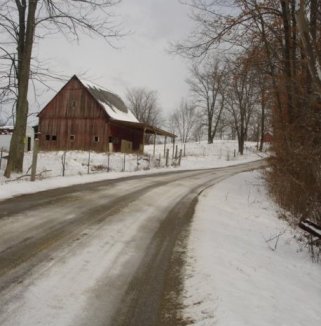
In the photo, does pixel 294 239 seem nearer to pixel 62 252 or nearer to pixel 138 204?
pixel 138 204

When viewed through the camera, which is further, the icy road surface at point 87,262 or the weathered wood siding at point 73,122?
the weathered wood siding at point 73,122

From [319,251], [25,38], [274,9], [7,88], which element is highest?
[274,9]

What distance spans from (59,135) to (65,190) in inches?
1218

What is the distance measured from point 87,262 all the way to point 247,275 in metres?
2.21

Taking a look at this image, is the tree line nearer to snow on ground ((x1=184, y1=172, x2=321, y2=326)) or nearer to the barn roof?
snow on ground ((x1=184, y1=172, x2=321, y2=326))

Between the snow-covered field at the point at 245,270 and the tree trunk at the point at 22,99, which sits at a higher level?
the tree trunk at the point at 22,99

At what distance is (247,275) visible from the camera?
6594mm

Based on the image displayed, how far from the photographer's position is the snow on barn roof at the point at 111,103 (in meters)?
42.5

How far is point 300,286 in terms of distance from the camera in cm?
680

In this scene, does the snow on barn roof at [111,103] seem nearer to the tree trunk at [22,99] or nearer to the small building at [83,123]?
the small building at [83,123]

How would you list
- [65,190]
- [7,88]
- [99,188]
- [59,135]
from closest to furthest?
[65,190] → [99,188] → [7,88] → [59,135]

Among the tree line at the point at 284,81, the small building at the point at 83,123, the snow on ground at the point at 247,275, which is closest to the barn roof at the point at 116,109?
the small building at the point at 83,123

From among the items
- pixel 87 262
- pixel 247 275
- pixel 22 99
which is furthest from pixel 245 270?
pixel 22 99

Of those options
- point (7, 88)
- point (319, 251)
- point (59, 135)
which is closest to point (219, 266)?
point (319, 251)
